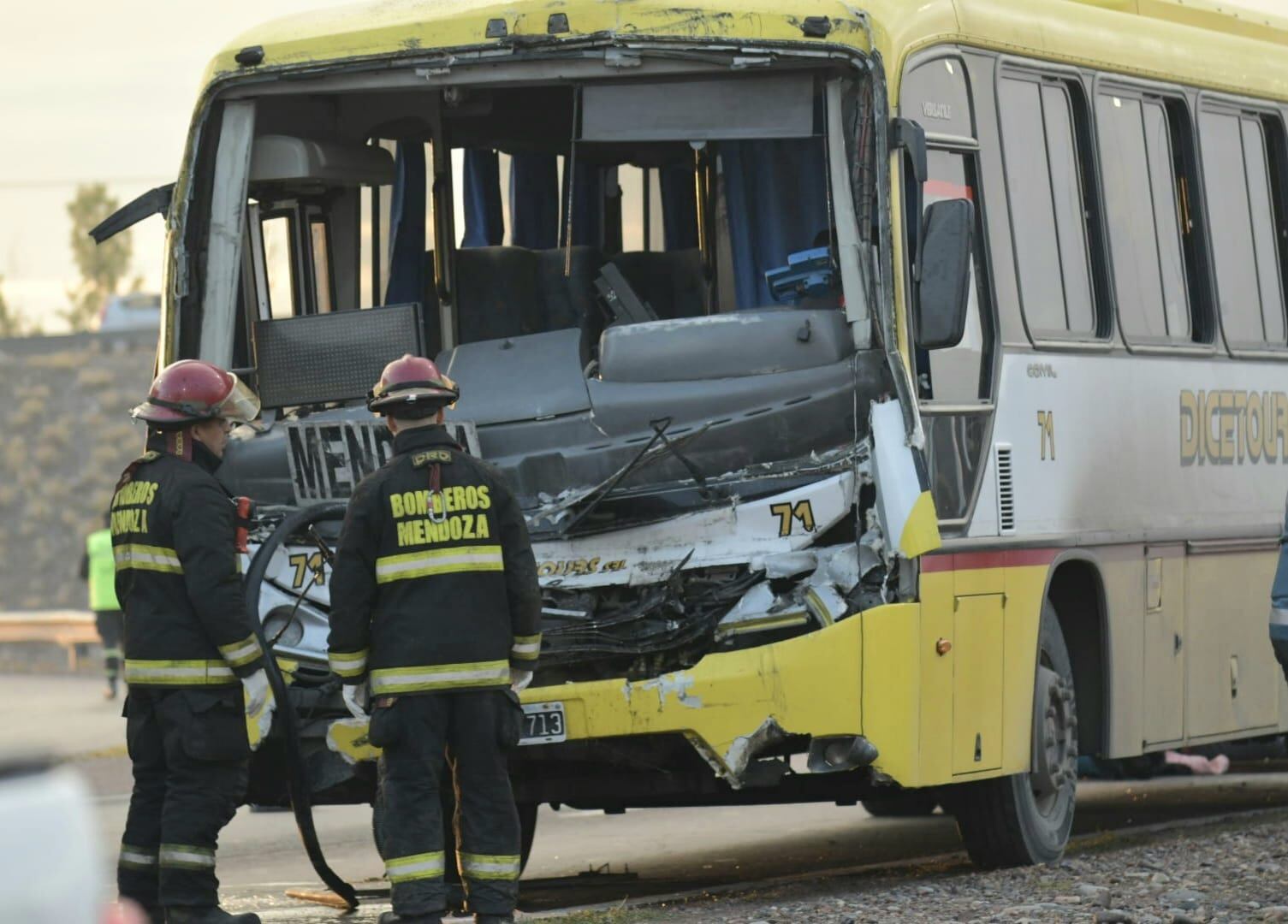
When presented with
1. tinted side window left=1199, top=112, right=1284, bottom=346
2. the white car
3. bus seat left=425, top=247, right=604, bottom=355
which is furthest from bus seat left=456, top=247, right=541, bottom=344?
the white car

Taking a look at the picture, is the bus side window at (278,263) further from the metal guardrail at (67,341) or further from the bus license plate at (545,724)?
the metal guardrail at (67,341)

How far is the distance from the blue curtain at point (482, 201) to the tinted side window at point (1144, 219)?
249cm

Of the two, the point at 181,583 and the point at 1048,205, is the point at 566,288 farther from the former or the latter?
the point at 181,583

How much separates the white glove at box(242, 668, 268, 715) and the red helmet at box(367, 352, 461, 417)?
925mm

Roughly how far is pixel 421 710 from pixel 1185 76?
5.24 m

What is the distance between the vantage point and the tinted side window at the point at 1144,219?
11.0 m

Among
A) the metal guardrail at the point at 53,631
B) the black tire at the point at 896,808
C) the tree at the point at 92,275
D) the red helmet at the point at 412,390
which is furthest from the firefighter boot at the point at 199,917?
the tree at the point at 92,275

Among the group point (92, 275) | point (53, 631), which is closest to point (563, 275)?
point (53, 631)

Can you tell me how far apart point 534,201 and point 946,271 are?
2463 millimetres

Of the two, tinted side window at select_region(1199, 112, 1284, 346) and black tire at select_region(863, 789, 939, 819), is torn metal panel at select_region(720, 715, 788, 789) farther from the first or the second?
black tire at select_region(863, 789, 939, 819)

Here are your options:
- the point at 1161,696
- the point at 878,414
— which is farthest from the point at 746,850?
the point at 878,414

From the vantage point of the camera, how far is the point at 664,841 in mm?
12859

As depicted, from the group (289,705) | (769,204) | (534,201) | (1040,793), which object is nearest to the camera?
(289,705)

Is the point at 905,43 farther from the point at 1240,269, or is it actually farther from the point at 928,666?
A: the point at 1240,269
